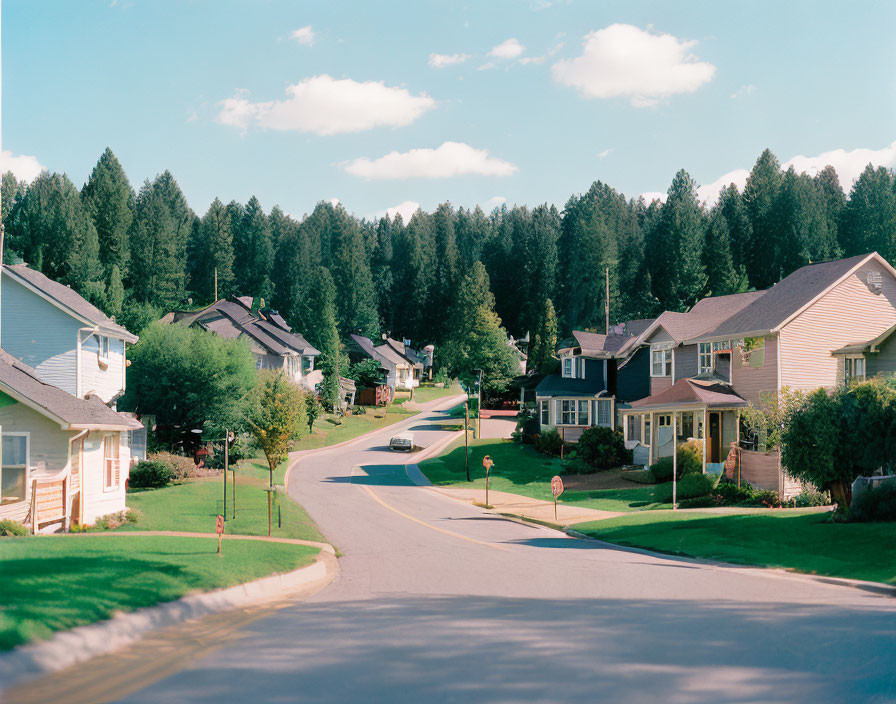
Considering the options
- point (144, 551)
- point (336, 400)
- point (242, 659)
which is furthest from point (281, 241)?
point (242, 659)

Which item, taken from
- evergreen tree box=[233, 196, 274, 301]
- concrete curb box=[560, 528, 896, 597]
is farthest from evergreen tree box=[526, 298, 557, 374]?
concrete curb box=[560, 528, 896, 597]

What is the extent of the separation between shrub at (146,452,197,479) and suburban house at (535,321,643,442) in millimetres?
25290

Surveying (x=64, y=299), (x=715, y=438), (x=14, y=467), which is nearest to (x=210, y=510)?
(x=14, y=467)

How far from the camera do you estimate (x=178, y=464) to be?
38.1 meters

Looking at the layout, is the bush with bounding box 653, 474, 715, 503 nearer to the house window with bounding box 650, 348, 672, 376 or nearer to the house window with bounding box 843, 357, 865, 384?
the house window with bounding box 843, 357, 865, 384

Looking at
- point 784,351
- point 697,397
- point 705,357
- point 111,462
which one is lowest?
point 111,462

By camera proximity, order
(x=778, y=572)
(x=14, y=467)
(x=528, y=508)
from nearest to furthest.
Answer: (x=778, y=572)
(x=14, y=467)
(x=528, y=508)

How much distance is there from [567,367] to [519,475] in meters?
12.6

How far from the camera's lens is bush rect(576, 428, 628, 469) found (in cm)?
4509

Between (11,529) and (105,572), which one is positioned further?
(11,529)

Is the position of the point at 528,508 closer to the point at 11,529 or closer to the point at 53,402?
the point at 53,402

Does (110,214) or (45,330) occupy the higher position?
(110,214)

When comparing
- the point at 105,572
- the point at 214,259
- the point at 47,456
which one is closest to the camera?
the point at 105,572

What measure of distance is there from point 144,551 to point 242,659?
8301 mm
